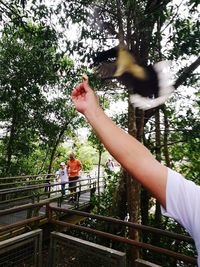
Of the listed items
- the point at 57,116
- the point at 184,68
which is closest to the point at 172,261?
the point at 184,68

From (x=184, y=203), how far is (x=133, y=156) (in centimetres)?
20

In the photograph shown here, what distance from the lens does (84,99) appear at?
114cm

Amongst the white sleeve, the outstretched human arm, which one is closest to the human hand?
the outstretched human arm

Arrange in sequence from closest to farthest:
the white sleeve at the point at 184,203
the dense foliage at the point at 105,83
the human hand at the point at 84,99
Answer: the white sleeve at the point at 184,203
the human hand at the point at 84,99
the dense foliage at the point at 105,83

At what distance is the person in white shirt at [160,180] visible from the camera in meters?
0.88

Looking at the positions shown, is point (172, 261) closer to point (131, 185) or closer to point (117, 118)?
point (131, 185)

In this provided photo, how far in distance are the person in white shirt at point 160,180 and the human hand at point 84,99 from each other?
5.0 inches

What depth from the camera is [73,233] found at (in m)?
9.16

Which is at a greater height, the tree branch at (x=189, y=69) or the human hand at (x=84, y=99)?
the tree branch at (x=189, y=69)

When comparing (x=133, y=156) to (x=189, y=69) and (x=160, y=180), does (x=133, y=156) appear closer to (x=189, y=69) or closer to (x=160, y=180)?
(x=160, y=180)

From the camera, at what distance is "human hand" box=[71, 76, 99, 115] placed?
1.10 m

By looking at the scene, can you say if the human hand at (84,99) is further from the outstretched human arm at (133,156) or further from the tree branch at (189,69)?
Answer: the tree branch at (189,69)

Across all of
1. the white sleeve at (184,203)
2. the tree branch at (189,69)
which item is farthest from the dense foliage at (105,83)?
the white sleeve at (184,203)

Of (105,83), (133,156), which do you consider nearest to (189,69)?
Result: (105,83)
